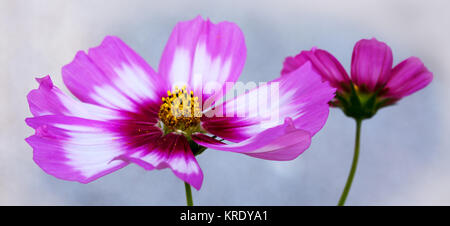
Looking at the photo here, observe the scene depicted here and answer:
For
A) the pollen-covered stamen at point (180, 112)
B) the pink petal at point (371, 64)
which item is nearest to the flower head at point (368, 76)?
the pink petal at point (371, 64)

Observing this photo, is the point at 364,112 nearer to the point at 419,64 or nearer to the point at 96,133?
the point at 419,64

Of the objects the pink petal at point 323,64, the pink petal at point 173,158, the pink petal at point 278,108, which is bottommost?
the pink petal at point 173,158

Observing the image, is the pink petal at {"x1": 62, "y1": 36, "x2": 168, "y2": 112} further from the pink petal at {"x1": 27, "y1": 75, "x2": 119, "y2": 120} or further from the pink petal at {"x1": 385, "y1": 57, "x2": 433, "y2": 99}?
the pink petal at {"x1": 385, "y1": 57, "x2": 433, "y2": 99}

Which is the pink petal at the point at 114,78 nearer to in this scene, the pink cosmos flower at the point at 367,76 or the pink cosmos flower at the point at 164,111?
the pink cosmos flower at the point at 164,111

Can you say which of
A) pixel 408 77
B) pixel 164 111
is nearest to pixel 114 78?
pixel 164 111

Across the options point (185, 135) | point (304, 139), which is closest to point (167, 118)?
point (185, 135)

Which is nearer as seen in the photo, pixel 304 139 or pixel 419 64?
pixel 304 139
